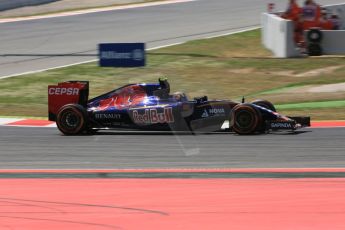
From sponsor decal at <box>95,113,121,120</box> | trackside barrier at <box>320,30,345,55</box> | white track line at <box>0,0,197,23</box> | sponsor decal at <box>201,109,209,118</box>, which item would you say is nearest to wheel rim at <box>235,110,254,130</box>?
sponsor decal at <box>201,109,209,118</box>

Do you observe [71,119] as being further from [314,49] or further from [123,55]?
[314,49]

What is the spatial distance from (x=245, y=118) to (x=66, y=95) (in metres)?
3.59

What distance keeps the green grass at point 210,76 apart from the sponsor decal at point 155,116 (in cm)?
458

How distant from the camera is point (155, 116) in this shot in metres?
15.6

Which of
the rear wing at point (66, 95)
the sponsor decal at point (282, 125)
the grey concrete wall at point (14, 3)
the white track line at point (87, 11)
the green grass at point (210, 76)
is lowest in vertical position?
the green grass at point (210, 76)

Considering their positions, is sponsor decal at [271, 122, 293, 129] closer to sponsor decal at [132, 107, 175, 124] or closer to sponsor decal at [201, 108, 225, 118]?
sponsor decal at [201, 108, 225, 118]

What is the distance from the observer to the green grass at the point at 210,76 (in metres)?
21.8

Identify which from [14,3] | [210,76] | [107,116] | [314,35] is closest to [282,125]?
[107,116]

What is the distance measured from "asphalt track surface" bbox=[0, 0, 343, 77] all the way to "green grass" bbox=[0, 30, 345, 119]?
2.09 metres

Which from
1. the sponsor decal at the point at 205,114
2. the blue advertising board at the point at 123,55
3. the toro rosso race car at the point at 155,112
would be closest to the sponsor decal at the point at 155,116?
the toro rosso race car at the point at 155,112

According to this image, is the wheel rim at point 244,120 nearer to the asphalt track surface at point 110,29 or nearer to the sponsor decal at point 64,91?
the sponsor decal at point 64,91

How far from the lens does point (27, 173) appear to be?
12.0 metres

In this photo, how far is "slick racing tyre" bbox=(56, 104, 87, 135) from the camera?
16.0 metres
